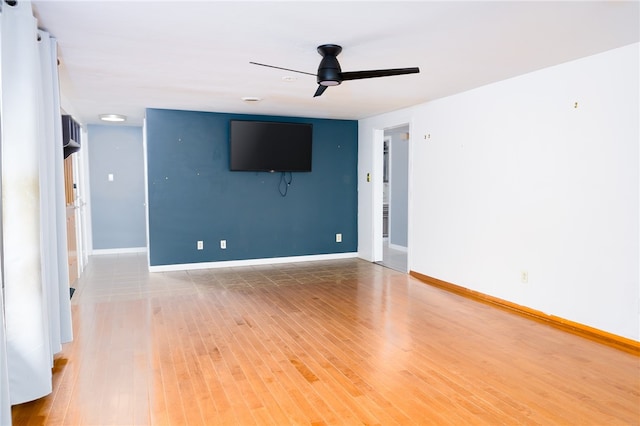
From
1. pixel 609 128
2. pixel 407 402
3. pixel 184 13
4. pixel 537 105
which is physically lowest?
pixel 407 402

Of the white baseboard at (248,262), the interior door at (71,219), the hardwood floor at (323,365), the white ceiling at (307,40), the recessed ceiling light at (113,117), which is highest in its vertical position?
the recessed ceiling light at (113,117)

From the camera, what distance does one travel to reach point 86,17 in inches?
105

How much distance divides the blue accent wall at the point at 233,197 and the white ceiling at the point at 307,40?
55.0 inches

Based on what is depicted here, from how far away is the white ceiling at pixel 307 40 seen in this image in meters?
2.57

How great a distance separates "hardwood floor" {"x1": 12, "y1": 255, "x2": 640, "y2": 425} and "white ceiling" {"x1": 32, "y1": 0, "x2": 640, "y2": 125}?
229cm

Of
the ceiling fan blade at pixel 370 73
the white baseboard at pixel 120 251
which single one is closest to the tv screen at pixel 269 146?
the white baseboard at pixel 120 251

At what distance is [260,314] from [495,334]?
2135 millimetres

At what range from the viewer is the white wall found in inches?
134

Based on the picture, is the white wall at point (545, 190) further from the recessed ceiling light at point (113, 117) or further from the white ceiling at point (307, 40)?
the recessed ceiling light at point (113, 117)

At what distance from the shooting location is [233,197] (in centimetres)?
652

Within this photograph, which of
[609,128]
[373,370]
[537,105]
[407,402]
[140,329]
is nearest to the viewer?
[407,402]

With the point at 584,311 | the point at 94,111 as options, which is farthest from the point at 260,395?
the point at 94,111

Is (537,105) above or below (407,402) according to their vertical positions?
above

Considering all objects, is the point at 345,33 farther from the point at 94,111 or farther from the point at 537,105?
the point at 94,111
